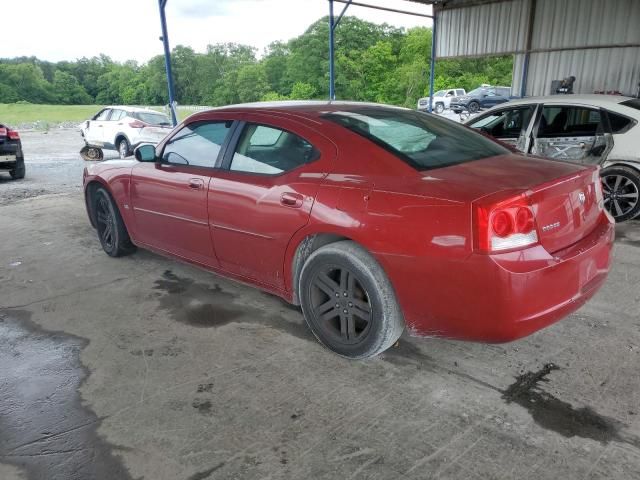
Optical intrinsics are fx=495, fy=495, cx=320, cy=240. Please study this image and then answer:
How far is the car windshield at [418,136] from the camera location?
285 centimetres

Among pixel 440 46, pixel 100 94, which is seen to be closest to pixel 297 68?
pixel 100 94

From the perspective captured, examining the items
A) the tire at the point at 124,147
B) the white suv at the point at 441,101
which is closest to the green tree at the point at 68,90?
the white suv at the point at 441,101

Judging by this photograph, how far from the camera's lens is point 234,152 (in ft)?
11.3

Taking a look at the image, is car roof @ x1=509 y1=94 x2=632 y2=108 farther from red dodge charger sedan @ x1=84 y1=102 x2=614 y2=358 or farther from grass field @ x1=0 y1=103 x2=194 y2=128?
grass field @ x1=0 y1=103 x2=194 y2=128

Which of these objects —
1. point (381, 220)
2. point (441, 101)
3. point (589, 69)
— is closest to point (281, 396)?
point (381, 220)

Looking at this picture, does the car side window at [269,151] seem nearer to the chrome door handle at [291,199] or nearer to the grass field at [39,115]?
the chrome door handle at [291,199]

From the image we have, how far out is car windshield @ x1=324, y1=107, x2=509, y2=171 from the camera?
2.85 meters

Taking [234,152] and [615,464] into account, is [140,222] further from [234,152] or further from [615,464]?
[615,464]

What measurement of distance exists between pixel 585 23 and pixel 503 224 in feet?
40.6

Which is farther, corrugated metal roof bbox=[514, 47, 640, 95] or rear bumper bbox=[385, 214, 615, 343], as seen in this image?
corrugated metal roof bbox=[514, 47, 640, 95]

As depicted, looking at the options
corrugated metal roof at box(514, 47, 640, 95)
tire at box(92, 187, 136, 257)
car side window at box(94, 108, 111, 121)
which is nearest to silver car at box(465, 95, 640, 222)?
tire at box(92, 187, 136, 257)

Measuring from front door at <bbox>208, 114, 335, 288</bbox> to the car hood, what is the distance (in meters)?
0.55

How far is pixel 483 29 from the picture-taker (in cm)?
1394

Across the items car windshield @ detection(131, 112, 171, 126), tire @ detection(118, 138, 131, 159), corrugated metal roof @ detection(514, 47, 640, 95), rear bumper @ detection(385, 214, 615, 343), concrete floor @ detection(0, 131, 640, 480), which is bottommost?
concrete floor @ detection(0, 131, 640, 480)
